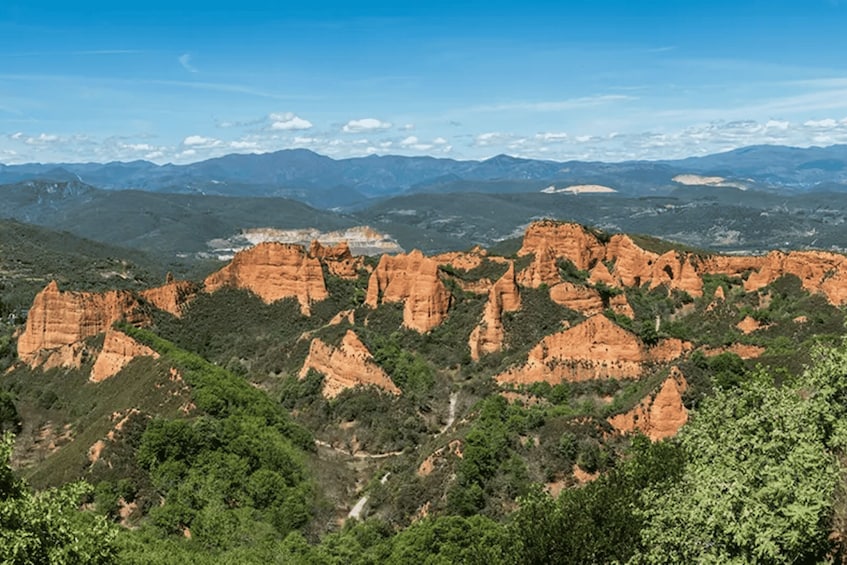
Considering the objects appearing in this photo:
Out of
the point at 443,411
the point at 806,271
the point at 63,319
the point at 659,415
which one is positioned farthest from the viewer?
the point at 806,271

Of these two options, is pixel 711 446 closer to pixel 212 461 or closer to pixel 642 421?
pixel 642 421

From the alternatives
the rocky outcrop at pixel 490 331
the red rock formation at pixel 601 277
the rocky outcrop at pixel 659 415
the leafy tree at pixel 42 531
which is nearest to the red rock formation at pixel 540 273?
the rocky outcrop at pixel 490 331

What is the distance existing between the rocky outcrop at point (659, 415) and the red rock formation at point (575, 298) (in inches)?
1205

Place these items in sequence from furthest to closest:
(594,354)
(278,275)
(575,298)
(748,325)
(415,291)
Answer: (278,275) → (415,291) → (575,298) → (748,325) → (594,354)

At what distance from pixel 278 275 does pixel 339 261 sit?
1114 cm

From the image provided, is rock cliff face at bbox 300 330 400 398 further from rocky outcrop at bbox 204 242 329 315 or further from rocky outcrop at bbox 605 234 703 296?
rocky outcrop at bbox 605 234 703 296

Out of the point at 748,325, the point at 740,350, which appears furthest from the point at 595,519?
the point at 748,325

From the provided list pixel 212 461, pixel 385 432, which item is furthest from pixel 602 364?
pixel 212 461

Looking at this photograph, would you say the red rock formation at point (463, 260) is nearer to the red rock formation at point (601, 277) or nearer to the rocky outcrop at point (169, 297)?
the red rock formation at point (601, 277)

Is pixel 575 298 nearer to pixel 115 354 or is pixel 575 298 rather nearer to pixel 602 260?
pixel 602 260

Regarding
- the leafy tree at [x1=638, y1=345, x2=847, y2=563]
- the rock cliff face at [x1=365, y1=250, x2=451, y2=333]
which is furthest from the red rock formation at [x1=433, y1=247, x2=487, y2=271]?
the leafy tree at [x1=638, y1=345, x2=847, y2=563]

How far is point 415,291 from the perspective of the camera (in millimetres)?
82750

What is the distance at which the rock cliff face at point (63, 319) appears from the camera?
78.4m

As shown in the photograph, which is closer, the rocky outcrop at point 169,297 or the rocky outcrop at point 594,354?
the rocky outcrop at point 594,354
